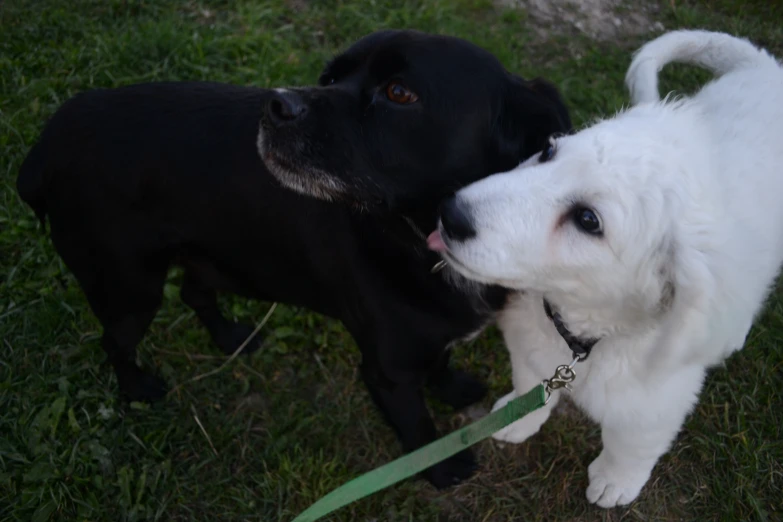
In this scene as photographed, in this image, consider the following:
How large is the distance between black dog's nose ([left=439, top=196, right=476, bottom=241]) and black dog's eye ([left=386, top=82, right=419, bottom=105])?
0.34 m

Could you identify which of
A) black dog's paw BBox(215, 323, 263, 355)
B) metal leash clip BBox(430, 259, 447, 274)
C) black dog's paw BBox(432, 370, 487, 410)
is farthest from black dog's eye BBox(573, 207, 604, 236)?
black dog's paw BBox(215, 323, 263, 355)

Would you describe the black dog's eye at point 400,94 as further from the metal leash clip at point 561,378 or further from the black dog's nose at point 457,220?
the metal leash clip at point 561,378

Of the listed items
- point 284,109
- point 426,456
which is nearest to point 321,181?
point 284,109

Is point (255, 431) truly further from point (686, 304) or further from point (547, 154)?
point (686, 304)

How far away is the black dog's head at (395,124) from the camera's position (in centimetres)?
173

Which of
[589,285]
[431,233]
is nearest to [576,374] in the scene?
[589,285]

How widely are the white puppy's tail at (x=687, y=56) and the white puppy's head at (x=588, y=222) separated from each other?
31.2 inches

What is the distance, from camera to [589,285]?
5.47 ft

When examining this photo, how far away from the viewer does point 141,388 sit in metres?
2.73

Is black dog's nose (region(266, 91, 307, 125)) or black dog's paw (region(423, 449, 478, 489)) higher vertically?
black dog's nose (region(266, 91, 307, 125))

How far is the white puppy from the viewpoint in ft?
5.08

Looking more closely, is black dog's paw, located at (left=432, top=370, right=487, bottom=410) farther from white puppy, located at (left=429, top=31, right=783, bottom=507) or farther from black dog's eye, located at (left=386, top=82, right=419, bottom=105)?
black dog's eye, located at (left=386, top=82, right=419, bottom=105)

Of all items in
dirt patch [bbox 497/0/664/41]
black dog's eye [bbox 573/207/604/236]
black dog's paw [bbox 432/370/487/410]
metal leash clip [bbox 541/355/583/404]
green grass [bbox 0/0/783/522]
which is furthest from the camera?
dirt patch [bbox 497/0/664/41]

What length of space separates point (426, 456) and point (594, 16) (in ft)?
11.7
